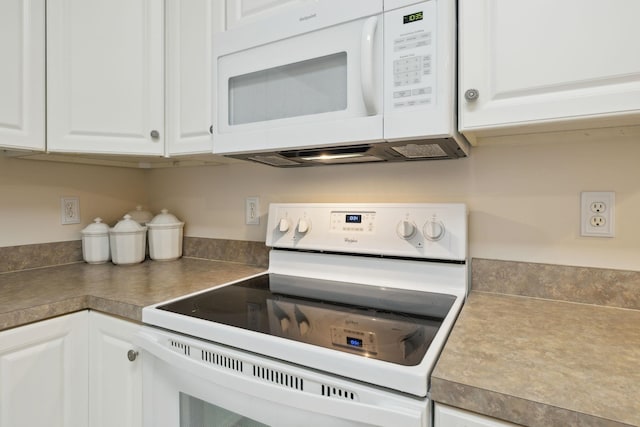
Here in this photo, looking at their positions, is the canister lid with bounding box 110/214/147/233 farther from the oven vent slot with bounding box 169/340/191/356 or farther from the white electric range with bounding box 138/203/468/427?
the oven vent slot with bounding box 169/340/191/356

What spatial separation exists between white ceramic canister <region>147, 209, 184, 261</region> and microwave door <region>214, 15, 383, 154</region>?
67 cm

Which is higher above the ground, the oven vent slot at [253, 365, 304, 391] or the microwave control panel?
the microwave control panel

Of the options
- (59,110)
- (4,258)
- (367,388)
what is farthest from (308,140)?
(4,258)

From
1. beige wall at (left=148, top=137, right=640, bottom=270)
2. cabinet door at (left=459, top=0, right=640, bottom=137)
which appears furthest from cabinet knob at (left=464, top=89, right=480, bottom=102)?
beige wall at (left=148, top=137, right=640, bottom=270)

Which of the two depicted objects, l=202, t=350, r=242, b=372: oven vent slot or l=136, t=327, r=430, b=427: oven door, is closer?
l=136, t=327, r=430, b=427: oven door

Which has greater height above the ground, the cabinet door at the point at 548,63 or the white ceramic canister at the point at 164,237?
the cabinet door at the point at 548,63

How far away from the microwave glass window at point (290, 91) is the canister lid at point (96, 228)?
0.88 meters

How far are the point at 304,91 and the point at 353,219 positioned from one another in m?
0.45

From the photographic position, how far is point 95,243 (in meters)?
1.53

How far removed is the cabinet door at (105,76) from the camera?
1.19m

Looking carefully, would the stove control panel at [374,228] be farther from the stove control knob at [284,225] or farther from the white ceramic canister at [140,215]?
the white ceramic canister at [140,215]

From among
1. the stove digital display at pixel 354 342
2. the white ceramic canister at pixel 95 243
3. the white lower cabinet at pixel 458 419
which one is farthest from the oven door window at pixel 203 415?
the white ceramic canister at pixel 95 243

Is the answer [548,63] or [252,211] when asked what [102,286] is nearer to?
[252,211]

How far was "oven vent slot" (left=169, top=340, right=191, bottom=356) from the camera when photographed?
845 millimetres
